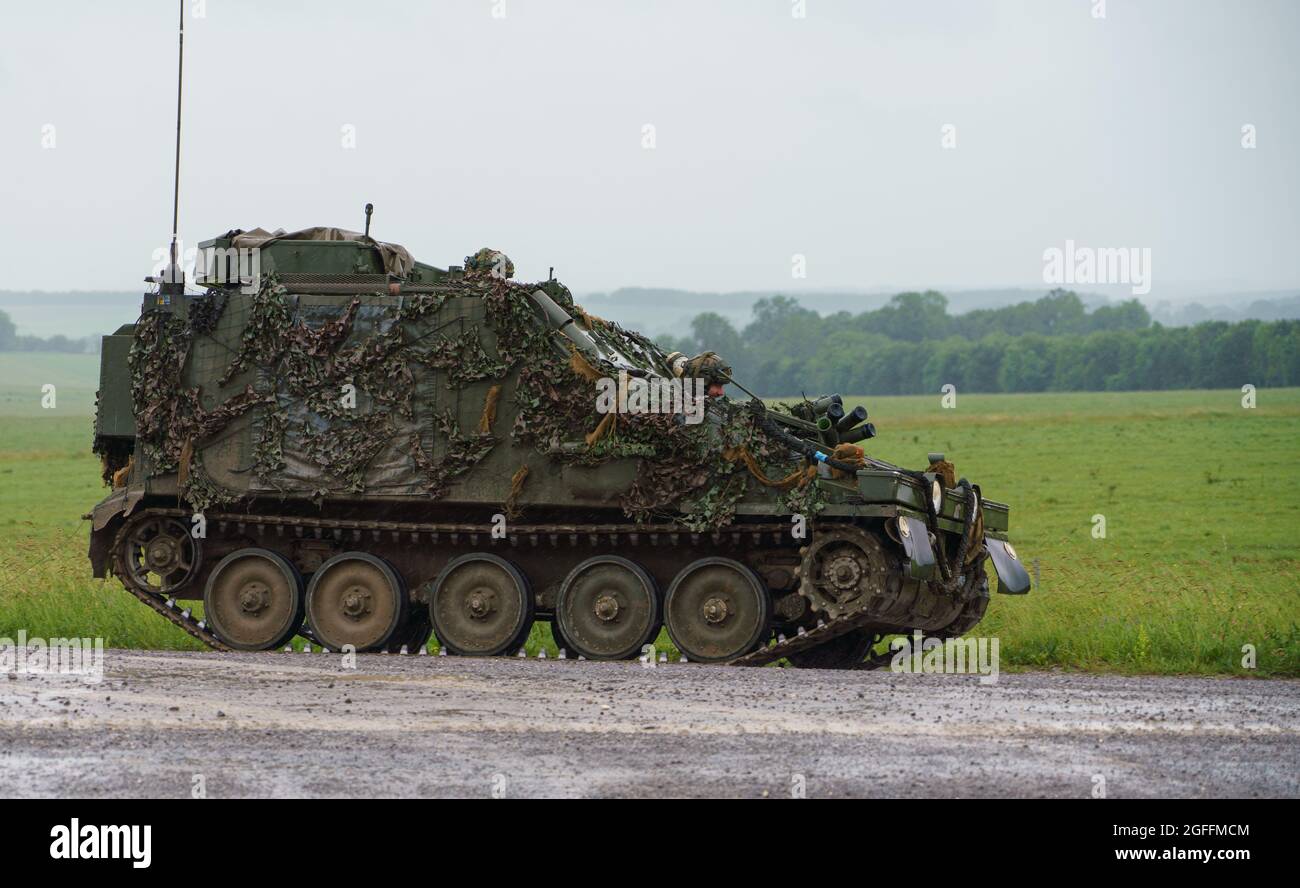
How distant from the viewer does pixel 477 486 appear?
66.5 ft

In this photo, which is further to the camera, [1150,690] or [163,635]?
[163,635]

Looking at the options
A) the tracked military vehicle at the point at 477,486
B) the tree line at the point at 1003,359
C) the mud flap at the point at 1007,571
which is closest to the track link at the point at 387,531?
the tracked military vehicle at the point at 477,486

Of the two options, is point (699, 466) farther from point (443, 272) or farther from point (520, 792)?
point (520, 792)

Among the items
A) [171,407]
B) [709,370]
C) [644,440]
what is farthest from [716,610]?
[171,407]

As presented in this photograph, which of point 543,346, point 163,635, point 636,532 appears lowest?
point 163,635

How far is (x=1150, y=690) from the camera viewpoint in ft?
54.3

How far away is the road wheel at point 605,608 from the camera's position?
788 inches

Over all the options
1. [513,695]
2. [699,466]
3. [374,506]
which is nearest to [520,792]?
[513,695]

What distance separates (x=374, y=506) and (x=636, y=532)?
118 inches

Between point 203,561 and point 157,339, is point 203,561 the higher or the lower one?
the lower one

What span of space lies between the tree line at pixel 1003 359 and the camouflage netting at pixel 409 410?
87.3 m

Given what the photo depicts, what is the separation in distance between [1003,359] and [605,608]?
119 metres

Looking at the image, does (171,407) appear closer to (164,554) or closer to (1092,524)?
(164,554)

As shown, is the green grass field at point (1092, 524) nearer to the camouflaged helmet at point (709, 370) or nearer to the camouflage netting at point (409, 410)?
the camouflage netting at point (409, 410)
